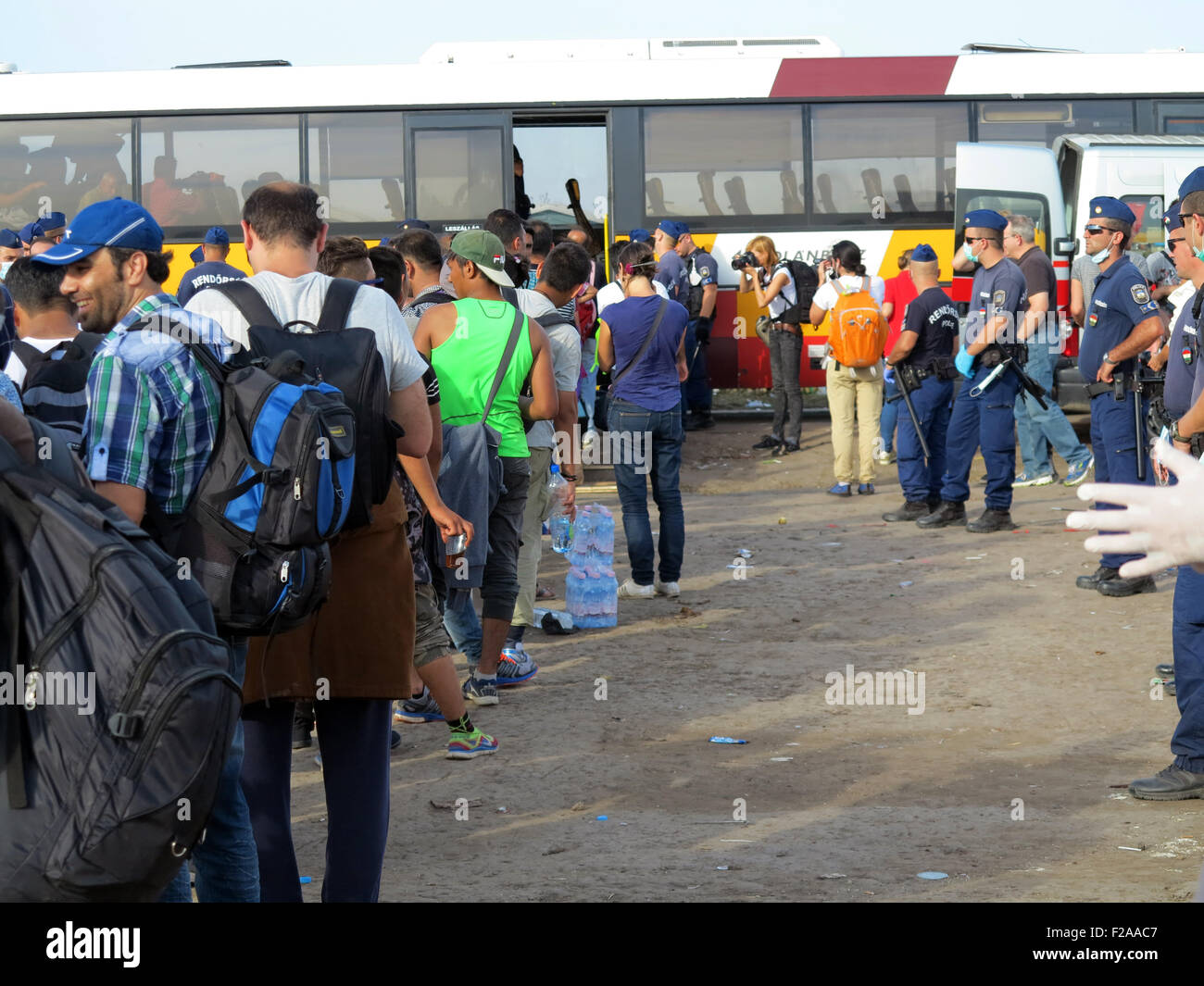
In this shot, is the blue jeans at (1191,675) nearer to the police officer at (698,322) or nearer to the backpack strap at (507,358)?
the backpack strap at (507,358)

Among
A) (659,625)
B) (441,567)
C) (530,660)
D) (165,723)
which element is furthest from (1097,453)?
(165,723)

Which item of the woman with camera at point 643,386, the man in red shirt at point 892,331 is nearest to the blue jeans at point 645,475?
the woman with camera at point 643,386

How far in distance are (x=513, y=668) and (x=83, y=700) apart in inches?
194

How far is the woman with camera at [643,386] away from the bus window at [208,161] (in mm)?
8484

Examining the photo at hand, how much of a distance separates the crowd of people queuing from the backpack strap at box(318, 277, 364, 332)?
1 centimetres

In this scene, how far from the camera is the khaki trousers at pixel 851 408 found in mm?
12500

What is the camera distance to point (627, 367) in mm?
8961

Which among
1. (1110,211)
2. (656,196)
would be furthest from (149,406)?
(656,196)

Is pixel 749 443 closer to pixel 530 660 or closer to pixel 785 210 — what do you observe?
pixel 785 210

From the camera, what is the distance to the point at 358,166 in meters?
16.5

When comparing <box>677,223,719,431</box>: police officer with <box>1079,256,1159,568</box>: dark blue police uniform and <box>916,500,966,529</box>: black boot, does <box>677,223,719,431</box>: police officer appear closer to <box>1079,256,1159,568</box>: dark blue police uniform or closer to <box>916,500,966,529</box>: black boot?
<box>916,500,966,529</box>: black boot

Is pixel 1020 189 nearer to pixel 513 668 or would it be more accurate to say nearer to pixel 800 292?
pixel 800 292

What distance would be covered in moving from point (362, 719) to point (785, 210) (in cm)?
1377
